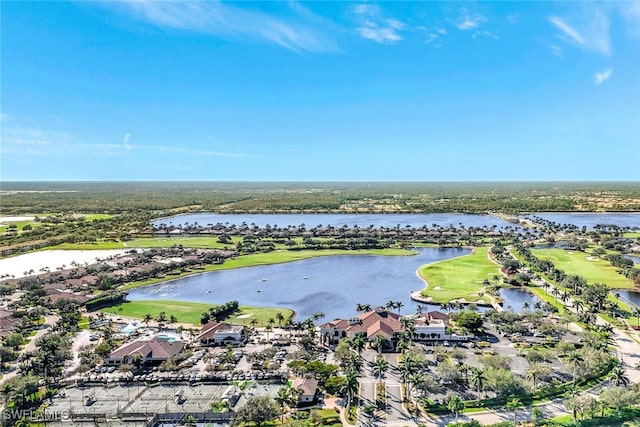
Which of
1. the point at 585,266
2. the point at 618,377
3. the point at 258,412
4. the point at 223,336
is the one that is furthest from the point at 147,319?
the point at 585,266

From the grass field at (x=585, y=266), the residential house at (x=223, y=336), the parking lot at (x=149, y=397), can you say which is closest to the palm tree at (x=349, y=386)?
the parking lot at (x=149, y=397)

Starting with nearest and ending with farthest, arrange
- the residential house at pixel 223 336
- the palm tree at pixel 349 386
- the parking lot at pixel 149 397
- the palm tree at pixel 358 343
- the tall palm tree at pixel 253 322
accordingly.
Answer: the palm tree at pixel 349 386 < the parking lot at pixel 149 397 < the palm tree at pixel 358 343 < the residential house at pixel 223 336 < the tall palm tree at pixel 253 322

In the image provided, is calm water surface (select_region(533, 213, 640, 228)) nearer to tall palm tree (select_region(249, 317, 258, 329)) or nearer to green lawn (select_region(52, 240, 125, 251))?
tall palm tree (select_region(249, 317, 258, 329))

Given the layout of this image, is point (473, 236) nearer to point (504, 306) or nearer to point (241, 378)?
point (504, 306)

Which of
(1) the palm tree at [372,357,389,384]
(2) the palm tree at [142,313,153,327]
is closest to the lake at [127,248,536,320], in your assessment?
(2) the palm tree at [142,313,153,327]

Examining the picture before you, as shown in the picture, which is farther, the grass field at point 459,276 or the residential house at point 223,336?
the grass field at point 459,276

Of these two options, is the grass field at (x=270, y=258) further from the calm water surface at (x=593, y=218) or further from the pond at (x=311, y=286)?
the calm water surface at (x=593, y=218)
